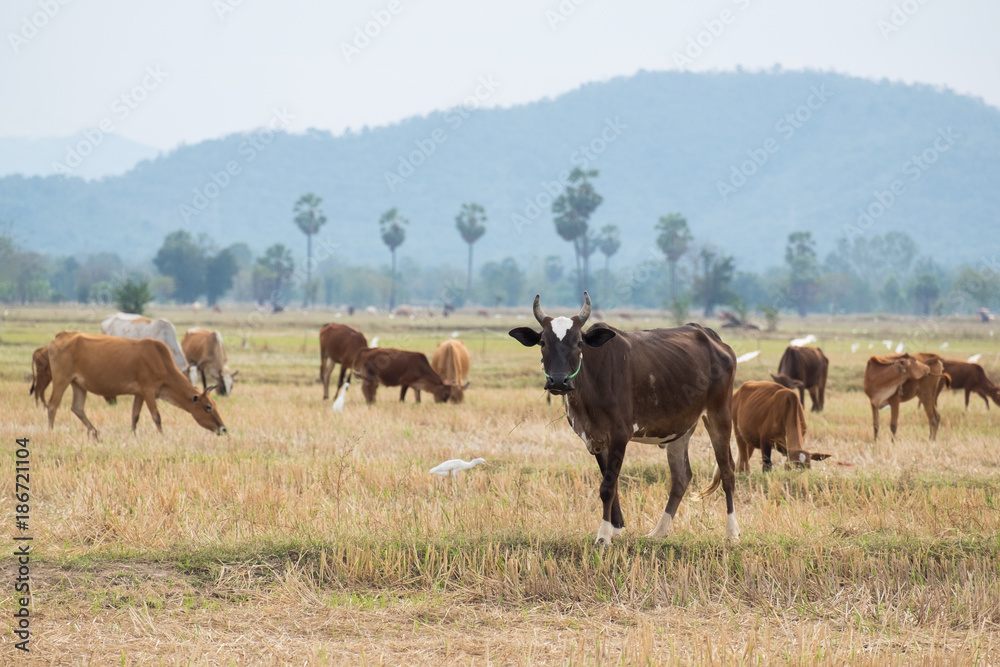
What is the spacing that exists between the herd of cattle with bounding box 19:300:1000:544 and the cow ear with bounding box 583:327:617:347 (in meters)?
0.01

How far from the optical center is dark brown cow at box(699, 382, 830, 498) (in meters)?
10.8

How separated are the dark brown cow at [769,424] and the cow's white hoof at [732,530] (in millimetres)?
2857

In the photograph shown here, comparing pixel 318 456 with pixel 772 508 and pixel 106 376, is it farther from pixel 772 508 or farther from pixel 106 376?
pixel 772 508

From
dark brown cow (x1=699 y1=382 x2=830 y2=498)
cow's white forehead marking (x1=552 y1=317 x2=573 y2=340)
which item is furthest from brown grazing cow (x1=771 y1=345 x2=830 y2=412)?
cow's white forehead marking (x1=552 y1=317 x2=573 y2=340)

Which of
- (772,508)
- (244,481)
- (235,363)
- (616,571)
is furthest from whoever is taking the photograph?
(235,363)

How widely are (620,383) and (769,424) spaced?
14.0ft

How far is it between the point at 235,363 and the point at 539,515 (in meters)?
22.7

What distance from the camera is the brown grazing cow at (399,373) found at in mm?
19328

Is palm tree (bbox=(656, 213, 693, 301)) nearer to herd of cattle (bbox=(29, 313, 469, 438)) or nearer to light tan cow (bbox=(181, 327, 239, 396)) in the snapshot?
herd of cattle (bbox=(29, 313, 469, 438))

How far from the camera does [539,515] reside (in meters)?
8.43

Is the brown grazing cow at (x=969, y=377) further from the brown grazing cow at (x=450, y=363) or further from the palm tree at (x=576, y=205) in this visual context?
the palm tree at (x=576, y=205)

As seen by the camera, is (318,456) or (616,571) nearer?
(616,571)

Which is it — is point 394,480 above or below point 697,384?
below

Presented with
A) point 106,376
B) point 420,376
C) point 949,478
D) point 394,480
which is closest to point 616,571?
point 394,480
